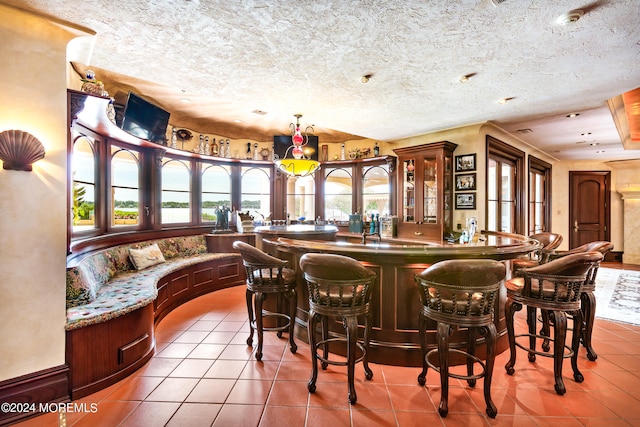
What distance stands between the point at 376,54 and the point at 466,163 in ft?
9.75

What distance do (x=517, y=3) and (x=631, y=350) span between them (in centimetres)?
341

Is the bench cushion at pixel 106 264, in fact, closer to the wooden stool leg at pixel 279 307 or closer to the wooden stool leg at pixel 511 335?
the wooden stool leg at pixel 279 307

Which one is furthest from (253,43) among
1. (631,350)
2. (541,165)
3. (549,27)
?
(541,165)

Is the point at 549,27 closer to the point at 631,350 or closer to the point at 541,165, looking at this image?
the point at 631,350

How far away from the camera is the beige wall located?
1956 mm

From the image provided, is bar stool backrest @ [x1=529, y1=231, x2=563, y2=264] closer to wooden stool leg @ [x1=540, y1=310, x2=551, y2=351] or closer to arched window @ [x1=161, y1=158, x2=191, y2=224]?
wooden stool leg @ [x1=540, y1=310, x2=551, y2=351]

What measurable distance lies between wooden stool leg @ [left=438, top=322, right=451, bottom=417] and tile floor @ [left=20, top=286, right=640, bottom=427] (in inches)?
2.5

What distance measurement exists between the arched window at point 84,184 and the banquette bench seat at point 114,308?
0.49 m

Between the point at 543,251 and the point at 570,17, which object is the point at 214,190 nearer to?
the point at 543,251

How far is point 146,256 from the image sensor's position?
12.8 ft

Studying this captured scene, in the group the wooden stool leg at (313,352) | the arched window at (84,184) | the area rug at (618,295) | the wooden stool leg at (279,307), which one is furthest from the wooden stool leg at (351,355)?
the area rug at (618,295)

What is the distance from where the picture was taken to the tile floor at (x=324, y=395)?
1891 millimetres

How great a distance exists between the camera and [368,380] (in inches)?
92.4

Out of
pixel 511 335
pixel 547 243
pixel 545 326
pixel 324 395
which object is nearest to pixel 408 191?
pixel 547 243
